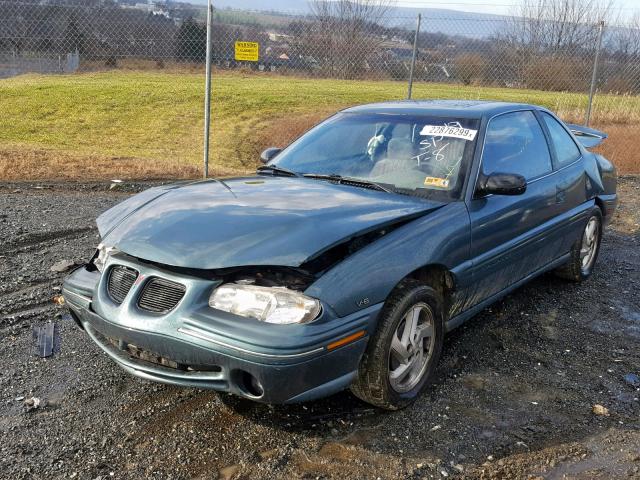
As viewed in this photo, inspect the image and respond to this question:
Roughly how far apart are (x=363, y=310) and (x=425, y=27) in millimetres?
8534

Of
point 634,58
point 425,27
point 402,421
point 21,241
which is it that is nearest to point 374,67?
point 425,27

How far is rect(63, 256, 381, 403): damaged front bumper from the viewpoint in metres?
2.65

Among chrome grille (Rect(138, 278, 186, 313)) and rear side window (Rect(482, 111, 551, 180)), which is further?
rear side window (Rect(482, 111, 551, 180))

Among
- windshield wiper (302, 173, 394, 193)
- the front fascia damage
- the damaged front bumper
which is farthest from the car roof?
the damaged front bumper

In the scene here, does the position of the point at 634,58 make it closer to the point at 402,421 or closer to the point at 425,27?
the point at 425,27

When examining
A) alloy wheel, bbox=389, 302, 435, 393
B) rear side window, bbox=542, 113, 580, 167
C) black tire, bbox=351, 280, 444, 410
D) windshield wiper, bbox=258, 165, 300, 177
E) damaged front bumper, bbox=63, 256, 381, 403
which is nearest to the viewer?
damaged front bumper, bbox=63, 256, 381, 403

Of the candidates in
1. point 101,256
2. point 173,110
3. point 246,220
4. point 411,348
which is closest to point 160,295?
point 246,220

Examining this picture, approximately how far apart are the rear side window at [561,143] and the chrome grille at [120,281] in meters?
3.37

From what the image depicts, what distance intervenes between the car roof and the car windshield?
0.27ft

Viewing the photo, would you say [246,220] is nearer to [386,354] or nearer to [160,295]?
[160,295]

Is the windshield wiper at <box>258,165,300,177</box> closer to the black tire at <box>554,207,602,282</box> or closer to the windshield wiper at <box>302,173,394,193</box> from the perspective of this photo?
the windshield wiper at <box>302,173,394,193</box>

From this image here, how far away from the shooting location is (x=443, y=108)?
436cm

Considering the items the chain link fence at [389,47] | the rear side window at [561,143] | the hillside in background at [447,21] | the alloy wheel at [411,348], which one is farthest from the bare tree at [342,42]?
the alloy wheel at [411,348]

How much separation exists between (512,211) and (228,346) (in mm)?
2233
